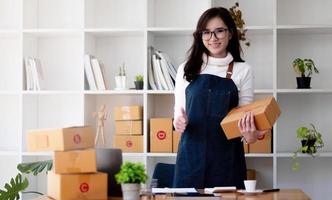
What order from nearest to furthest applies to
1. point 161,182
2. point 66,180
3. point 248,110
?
point 66,180, point 248,110, point 161,182

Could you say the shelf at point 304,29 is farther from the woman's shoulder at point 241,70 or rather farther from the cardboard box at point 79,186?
the cardboard box at point 79,186

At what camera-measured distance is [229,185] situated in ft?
9.14

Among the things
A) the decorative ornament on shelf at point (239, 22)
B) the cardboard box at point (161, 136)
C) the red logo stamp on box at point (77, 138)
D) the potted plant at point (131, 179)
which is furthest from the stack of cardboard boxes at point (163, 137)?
the potted plant at point (131, 179)

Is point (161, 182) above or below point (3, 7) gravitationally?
below

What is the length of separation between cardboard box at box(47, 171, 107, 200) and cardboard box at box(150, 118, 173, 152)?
2.05 meters

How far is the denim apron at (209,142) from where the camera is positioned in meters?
2.79

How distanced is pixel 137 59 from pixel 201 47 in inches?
67.1

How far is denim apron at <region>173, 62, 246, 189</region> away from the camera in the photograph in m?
2.79

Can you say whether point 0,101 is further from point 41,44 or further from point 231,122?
point 231,122

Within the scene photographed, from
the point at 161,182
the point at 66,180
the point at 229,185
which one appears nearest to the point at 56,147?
the point at 66,180

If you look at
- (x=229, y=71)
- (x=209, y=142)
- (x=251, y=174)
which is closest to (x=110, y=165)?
(x=209, y=142)

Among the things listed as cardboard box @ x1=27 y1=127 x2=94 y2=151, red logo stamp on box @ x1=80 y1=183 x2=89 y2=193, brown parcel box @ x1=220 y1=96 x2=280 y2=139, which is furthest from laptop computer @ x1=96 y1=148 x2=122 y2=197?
brown parcel box @ x1=220 y1=96 x2=280 y2=139

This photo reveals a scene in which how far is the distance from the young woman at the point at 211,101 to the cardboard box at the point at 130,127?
1306 mm

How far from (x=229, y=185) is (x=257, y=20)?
2009 mm
